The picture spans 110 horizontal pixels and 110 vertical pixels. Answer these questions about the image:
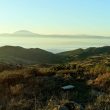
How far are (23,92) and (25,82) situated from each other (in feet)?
6.76

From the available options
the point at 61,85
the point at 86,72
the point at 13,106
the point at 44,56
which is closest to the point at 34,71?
the point at 86,72

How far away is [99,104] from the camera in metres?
10.4

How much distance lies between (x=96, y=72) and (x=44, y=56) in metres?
149

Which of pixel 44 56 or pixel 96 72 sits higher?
pixel 96 72

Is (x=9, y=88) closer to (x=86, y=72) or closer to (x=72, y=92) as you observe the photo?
(x=72, y=92)

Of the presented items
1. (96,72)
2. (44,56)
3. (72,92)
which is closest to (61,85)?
(72,92)

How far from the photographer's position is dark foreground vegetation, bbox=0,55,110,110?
10836mm

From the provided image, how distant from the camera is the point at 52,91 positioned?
13703 millimetres

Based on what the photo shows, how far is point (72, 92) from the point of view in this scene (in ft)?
43.8

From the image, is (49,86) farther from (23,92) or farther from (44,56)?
(44,56)

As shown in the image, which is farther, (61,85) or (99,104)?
(61,85)

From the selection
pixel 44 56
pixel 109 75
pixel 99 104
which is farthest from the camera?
pixel 44 56

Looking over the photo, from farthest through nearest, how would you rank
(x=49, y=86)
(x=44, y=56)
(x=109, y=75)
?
(x=44, y=56) < (x=109, y=75) < (x=49, y=86)

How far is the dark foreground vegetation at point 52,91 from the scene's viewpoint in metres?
10.8
